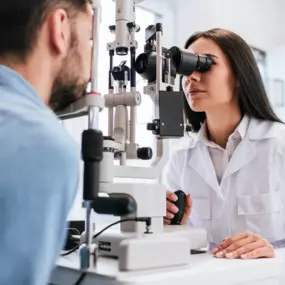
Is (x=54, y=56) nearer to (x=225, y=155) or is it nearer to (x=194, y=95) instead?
(x=194, y=95)

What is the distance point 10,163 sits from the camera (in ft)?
1.77

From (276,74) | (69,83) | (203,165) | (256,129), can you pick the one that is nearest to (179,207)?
(203,165)

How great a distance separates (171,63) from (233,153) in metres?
0.53

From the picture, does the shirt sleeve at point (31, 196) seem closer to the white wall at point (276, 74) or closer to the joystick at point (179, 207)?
the joystick at point (179, 207)

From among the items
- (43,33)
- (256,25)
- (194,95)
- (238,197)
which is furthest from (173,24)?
(43,33)

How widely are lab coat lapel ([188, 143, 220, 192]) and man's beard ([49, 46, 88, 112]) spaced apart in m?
0.78

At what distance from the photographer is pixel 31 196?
21.5 inches

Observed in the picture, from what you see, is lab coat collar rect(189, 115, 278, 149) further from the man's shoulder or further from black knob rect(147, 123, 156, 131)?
the man's shoulder

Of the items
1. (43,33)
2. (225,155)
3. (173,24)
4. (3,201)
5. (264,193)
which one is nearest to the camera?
(3,201)

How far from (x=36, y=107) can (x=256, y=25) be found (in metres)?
2.40

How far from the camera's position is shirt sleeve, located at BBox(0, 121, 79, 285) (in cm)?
54

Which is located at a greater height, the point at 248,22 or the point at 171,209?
the point at 248,22

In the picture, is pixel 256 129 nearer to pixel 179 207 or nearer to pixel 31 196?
pixel 179 207

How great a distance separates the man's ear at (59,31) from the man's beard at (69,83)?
27 mm
